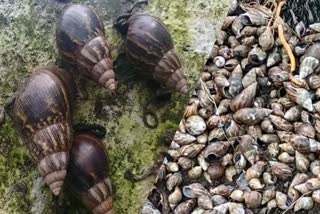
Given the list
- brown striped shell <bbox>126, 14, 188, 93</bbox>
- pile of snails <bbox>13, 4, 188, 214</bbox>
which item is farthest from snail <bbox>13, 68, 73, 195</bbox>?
brown striped shell <bbox>126, 14, 188, 93</bbox>

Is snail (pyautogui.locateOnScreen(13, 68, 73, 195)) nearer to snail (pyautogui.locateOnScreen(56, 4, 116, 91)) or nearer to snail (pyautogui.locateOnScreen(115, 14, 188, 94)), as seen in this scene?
snail (pyautogui.locateOnScreen(56, 4, 116, 91))

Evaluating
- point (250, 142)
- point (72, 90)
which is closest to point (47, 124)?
point (72, 90)

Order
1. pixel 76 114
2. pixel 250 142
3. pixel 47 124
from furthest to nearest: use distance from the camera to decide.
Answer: pixel 250 142, pixel 76 114, pixel 47 124

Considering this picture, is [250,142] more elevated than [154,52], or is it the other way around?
[154,52]

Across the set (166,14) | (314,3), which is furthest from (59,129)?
(314,3)

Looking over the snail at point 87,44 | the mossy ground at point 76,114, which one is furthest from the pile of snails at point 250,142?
the snail at point 87,44

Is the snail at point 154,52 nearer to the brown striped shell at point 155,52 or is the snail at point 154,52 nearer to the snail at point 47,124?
the brown striped shell at point 155,52

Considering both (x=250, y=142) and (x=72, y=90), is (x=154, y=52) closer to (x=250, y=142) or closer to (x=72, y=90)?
(x=72, y=90)

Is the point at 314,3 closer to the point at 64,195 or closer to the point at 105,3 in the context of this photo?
the point at 105,3
